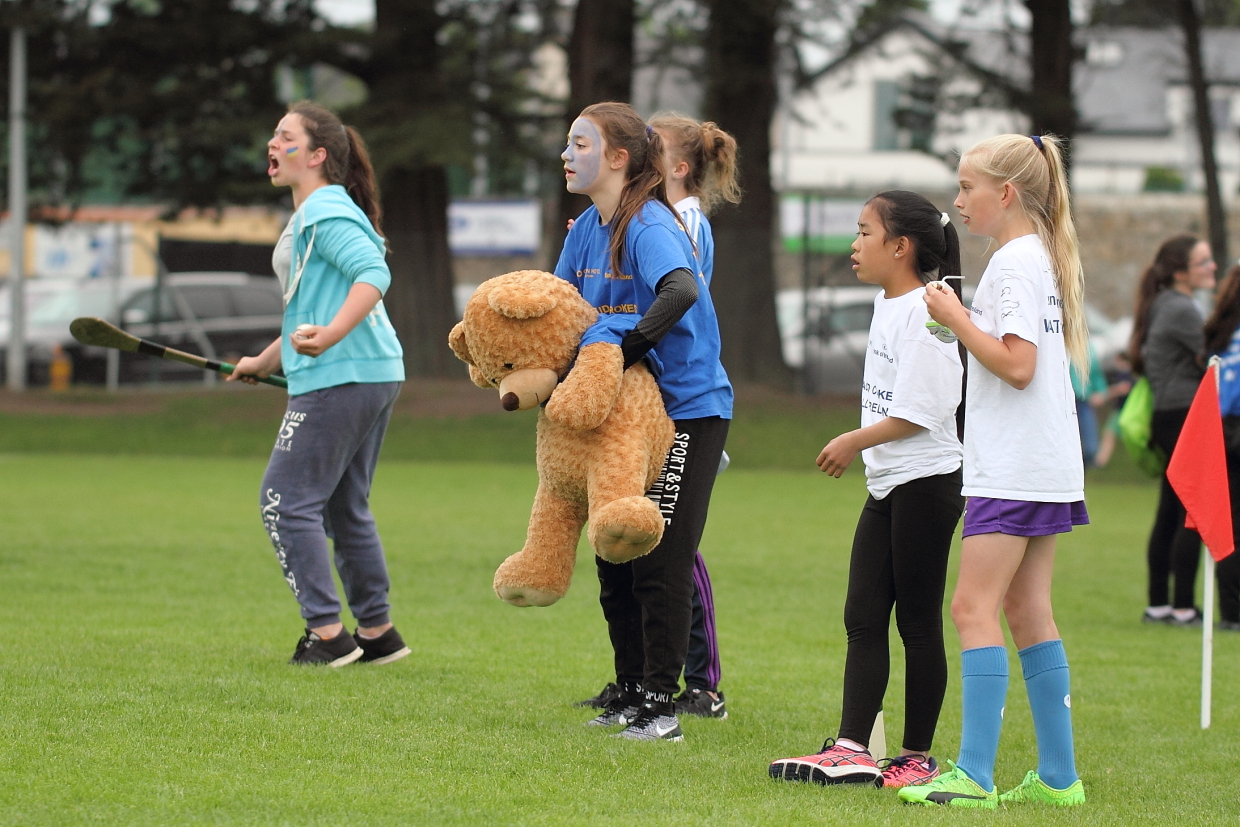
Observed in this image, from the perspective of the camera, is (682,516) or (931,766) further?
(682,516)

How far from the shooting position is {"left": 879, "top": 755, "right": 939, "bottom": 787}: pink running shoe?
4293mm

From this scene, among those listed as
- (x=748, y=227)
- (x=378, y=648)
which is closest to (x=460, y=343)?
(x=378, y=648)

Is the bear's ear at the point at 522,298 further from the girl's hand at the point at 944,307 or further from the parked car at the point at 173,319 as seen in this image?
the parked car at the point at 173,319

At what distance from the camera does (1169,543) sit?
26.9 ft

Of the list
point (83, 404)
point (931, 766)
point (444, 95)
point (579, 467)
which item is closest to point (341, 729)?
point (579, 467)

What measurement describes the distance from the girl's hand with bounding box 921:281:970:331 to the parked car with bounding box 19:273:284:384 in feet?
66.6

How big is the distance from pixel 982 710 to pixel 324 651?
8.64 ft

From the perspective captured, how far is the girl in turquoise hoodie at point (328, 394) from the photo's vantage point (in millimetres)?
5555

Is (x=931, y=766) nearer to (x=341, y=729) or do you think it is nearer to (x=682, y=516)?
(x=682, y=516)

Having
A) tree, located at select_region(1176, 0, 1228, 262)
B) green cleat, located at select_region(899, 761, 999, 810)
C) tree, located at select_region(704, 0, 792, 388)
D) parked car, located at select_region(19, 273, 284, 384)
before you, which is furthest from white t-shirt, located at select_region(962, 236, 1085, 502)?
parked car, located at select_region(19, 273, 284, 384)

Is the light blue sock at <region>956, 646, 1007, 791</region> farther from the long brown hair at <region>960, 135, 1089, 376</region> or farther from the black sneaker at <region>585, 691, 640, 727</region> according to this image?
the black sneaker at <region>585, 691, 640, 727</region>

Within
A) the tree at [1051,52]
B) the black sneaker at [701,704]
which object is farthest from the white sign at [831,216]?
the black sneaker at [701,704]

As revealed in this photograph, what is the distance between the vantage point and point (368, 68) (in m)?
20.4

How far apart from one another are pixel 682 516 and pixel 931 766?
3.45ft
